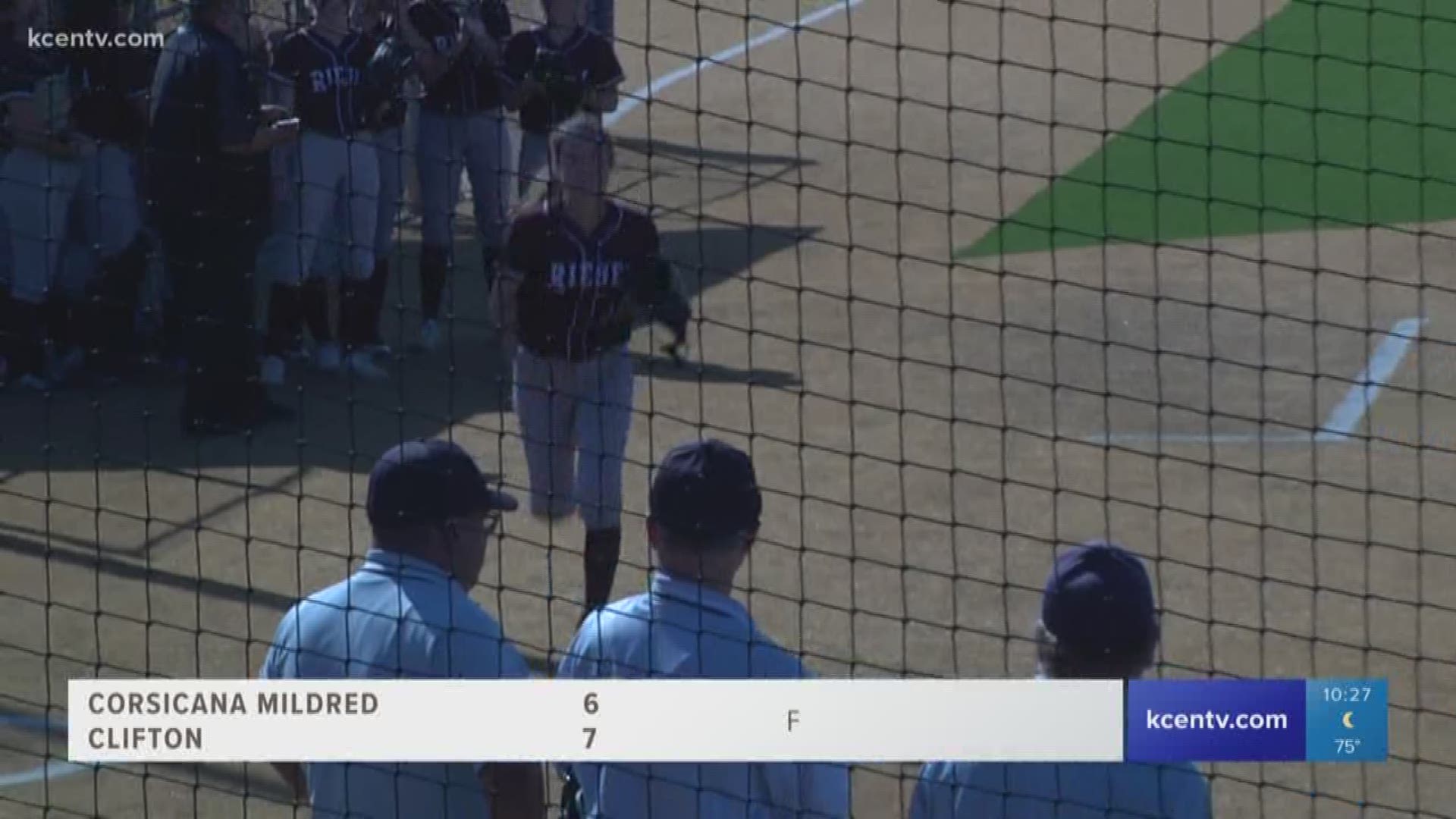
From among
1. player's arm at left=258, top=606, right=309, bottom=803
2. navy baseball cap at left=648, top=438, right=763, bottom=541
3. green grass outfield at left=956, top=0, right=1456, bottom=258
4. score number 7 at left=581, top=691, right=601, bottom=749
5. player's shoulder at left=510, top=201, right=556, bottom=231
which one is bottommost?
green grass outfield at left=956, top=0, right=1456, bottom=258

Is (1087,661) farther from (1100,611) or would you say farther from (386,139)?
(386,139)

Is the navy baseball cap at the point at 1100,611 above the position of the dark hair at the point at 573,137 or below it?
above

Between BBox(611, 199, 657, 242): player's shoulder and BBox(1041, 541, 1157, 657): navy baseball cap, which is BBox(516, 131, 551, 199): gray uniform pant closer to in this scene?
BBox(611, 199, 657, 242): player's shoulder

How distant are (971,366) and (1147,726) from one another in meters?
6.20

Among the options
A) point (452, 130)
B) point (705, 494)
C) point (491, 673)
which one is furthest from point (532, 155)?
point (491, 673)

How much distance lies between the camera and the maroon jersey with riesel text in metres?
8.12

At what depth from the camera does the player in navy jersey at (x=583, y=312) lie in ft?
26.6

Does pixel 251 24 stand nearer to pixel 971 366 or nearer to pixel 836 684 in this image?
pixel 971 366

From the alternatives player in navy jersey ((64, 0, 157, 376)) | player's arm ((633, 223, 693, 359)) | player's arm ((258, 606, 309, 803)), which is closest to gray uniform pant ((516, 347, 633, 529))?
player's arm ((633, 223, 693, 359))

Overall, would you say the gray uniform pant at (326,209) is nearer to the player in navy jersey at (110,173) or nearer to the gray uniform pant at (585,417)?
the player in navy jersey at (110,173)

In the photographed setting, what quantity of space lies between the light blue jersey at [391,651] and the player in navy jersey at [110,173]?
5929 mm

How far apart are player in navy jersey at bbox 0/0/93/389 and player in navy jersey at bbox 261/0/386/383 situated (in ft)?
3.11

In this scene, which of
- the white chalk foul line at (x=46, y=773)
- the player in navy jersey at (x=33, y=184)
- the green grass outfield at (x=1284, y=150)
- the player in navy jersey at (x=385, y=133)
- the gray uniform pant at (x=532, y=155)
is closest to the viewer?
the white chalk foul line at (x=46, y=773)

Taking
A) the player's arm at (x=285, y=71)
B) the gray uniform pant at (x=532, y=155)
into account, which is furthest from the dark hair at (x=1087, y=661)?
the gray uniform pant at (x=532, y=155)
